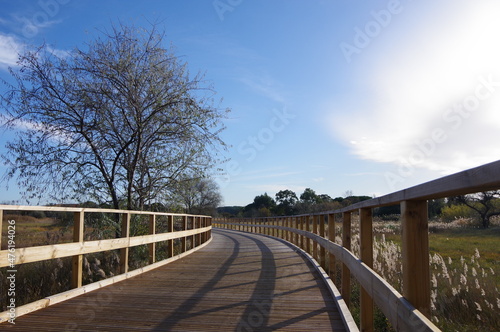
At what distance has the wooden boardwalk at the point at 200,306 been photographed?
4.02 meters

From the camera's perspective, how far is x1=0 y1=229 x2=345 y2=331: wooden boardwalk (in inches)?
158

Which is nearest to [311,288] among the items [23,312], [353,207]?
[353,207]

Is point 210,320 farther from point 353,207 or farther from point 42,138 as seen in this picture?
point 42,138

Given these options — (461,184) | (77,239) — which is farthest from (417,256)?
(77,239)

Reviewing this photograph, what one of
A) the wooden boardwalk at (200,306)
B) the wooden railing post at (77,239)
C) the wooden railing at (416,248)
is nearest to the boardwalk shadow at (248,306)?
the wooden boardwalk at (200,306)

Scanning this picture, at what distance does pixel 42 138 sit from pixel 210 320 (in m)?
7.36

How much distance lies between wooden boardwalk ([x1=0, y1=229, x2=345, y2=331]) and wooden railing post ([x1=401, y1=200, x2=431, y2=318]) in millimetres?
1857

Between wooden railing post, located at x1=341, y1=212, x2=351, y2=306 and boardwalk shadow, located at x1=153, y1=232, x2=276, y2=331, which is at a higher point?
wooden railing post, located at x1=341, y1=212, x2=351, y2=306

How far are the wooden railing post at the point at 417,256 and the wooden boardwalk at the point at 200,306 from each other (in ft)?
6.09

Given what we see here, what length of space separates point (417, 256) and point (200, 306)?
125 inches

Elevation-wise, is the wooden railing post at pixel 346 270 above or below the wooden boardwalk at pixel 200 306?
above
